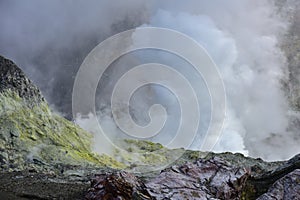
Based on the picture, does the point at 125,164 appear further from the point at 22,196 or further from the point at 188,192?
the point at 188,192

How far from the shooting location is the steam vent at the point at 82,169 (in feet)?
91.7

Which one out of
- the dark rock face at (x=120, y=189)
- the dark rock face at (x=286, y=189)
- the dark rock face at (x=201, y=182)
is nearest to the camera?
the dark rock face at (x=286, y=189)

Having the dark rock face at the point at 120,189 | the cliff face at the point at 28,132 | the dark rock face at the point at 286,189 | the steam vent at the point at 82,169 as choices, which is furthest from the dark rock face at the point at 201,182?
the cliff face at the point at 28,132

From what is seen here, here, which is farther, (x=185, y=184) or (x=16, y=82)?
(x=16, y=82)

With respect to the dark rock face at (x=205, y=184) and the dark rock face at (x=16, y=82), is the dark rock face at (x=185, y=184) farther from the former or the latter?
the dark rock face at (x=16, y=82)

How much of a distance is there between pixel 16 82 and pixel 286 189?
120626mm

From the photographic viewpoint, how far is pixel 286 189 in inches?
955

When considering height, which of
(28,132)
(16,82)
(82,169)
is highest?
(16,82)

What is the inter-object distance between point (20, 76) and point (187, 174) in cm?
11591

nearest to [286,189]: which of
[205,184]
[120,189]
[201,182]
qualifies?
[205,184]

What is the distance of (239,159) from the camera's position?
152 m

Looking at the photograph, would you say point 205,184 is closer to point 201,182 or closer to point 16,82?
point 201,182

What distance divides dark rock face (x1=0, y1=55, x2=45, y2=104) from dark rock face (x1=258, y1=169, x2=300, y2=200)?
11411cm

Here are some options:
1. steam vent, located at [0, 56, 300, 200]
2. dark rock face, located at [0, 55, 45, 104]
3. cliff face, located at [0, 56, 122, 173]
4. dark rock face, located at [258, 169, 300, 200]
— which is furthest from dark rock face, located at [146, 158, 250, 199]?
dark rock face, located at [0, 55, 45, 104]
